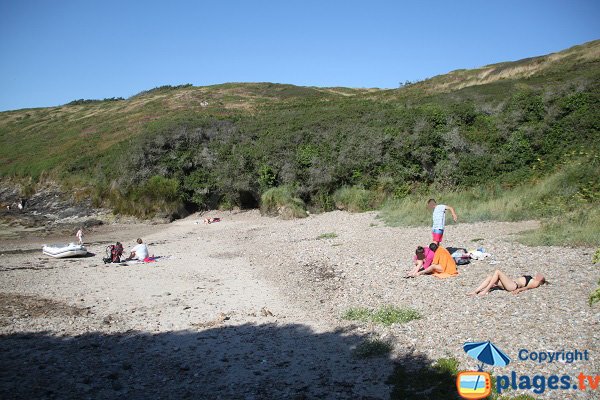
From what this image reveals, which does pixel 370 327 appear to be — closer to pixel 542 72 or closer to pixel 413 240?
pixel 413 240

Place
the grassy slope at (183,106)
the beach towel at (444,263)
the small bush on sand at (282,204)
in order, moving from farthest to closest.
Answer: the grassy slope at (183,106) → the small bush on sand at (282,204) → the beach towel at (444,263)

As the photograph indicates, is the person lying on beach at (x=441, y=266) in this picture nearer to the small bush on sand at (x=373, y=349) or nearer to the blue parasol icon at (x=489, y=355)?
the small bush on sand at (x=373, y=349)

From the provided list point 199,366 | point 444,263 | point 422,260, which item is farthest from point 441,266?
point 199,366

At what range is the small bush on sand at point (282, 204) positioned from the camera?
24.3m

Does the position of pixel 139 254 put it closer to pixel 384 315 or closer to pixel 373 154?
pixel 384 315

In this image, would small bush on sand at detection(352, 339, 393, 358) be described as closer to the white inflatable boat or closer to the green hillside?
the green hillside

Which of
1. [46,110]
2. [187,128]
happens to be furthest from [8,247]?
[46,110]

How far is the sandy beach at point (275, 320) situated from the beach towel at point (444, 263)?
0.30m

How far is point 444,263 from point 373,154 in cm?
1462

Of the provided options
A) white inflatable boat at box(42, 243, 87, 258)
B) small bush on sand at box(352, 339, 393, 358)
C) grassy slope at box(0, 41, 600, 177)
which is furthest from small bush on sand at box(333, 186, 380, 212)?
small bush on sand at box(352, 339, 393, 358)

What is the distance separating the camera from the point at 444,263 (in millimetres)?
10742

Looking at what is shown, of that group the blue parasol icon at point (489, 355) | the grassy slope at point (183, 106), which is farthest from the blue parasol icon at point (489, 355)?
the grassy slope at point (183, 106)

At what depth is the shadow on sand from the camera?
6.39 metres

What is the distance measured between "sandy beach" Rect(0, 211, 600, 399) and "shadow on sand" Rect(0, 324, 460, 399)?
3 cm
